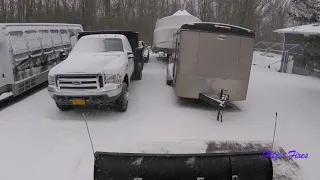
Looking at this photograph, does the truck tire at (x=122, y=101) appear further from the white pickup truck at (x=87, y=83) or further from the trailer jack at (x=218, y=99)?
the trailer jack at (x=218, y=99)

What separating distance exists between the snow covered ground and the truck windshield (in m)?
1.81

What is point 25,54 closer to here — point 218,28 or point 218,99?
point 218,28

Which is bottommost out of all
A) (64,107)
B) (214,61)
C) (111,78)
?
(64,107)

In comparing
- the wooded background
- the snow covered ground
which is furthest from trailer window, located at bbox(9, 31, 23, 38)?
the wooded background

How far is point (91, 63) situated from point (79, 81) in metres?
0.72

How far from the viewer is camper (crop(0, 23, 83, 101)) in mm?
8039

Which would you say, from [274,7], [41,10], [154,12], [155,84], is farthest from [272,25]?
[155,84]

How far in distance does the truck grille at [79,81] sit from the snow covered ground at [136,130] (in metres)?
0.90

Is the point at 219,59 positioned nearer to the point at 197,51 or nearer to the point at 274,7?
the point at 197,51

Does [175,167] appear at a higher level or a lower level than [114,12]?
lower

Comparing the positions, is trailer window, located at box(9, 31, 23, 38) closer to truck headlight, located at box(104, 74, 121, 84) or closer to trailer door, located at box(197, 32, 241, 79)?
truck headlight, located at box(104, 74, 121, 84)

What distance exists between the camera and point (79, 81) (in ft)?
22.5

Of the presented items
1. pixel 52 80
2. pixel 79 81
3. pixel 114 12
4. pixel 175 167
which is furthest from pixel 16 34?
pixel 114 12

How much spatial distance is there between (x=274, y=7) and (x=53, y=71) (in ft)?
167
